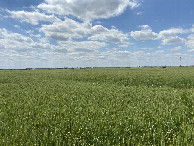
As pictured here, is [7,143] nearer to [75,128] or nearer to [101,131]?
[75,128]

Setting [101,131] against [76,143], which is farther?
[101,131]

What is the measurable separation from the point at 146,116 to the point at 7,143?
5326 millimetres

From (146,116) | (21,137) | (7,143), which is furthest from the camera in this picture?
(146,116)

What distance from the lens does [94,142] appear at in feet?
14.9

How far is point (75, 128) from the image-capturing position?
5.23m

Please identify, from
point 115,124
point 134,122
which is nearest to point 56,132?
point 115,124

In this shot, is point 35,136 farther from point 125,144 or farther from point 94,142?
point 125,144

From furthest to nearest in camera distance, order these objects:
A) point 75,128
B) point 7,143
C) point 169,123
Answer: point 169,123, point 75,128, point 7,143

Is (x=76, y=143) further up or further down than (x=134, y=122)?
further down

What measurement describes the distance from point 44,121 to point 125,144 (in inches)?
132

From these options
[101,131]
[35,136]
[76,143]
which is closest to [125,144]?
[101,131]

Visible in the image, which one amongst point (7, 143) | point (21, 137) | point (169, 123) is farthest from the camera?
point (169, 123)

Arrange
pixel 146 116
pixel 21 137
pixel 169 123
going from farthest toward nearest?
pixel 146 116
pixel 169 123
pixel 21 137

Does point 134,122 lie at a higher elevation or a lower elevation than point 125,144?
higher
